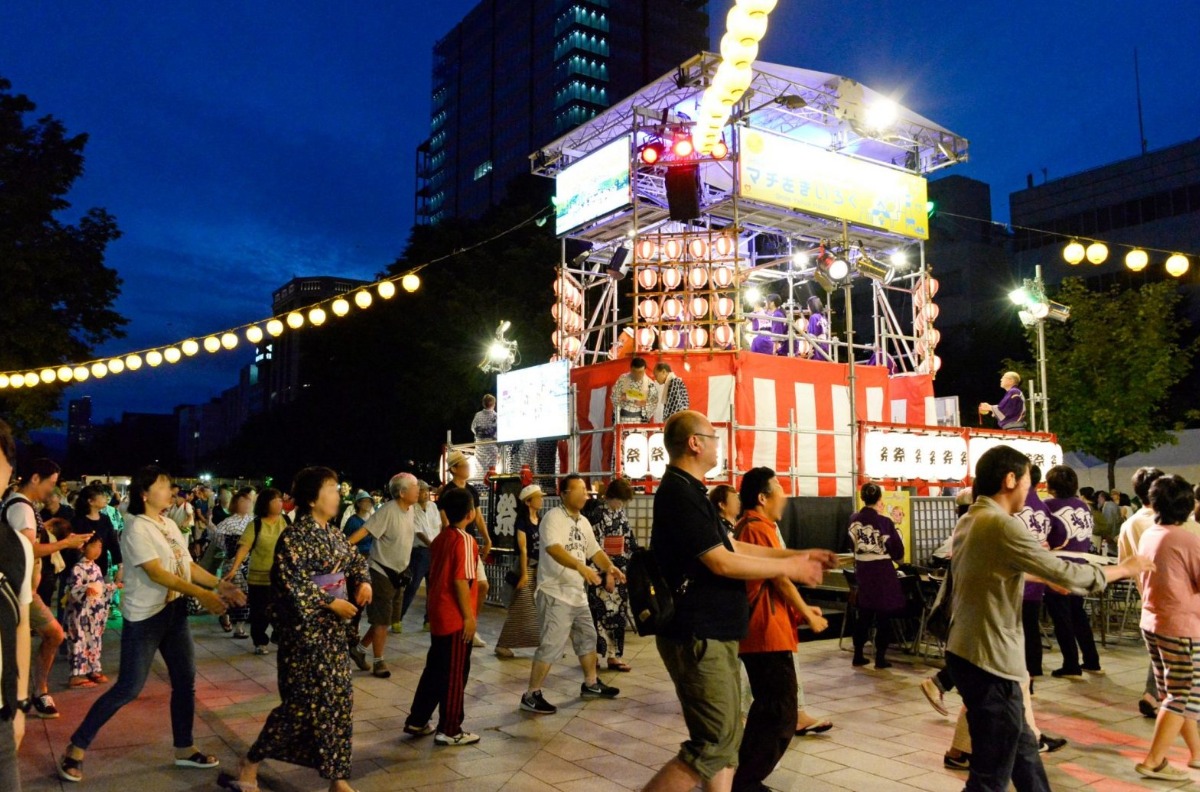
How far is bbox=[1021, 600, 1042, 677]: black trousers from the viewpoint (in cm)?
668

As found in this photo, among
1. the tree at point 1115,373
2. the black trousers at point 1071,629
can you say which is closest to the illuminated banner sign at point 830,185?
the black trousers at point 1071,629

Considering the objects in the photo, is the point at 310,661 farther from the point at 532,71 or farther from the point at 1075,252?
the point at 532,71

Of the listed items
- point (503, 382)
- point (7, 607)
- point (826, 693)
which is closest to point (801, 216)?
point (503, 382)

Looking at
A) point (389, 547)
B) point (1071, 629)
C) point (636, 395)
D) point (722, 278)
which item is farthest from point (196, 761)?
point (722, 278)

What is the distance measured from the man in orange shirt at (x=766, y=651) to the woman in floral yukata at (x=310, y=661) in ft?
6.96

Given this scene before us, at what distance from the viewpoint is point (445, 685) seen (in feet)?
19.1

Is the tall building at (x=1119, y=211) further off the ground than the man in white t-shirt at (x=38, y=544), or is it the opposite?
the tall building at (x=1119, y=211)

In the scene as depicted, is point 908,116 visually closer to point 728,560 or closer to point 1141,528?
point 1141,528

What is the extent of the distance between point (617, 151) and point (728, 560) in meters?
13.6

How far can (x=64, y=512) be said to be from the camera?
1230cm

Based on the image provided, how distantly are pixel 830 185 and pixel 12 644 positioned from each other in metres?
15.7

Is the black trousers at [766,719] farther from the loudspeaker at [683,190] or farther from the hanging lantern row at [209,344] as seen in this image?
the loudspeaker at [683,190]

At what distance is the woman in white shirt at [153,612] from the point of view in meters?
5.12

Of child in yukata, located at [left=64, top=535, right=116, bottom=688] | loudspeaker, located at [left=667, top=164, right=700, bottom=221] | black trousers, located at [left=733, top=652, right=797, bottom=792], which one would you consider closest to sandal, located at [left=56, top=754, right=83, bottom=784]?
child in yukata, located at [left=64, top=535, right=116, bottom=688]
